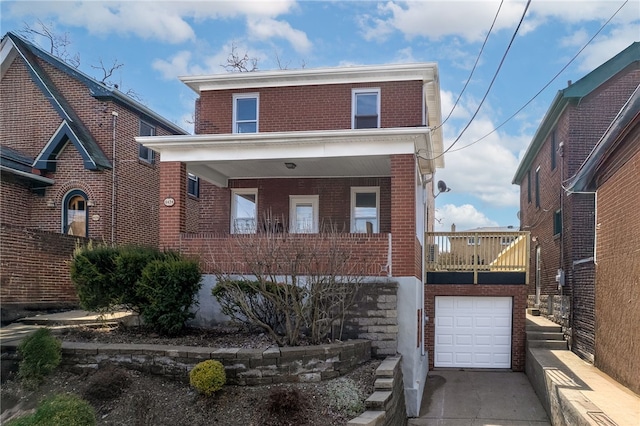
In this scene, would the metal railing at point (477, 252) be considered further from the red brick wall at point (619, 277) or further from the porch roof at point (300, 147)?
the red brick wall at point (619, 277)

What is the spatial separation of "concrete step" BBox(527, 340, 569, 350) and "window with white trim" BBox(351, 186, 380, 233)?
493 cm

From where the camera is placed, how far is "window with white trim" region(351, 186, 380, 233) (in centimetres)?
1277

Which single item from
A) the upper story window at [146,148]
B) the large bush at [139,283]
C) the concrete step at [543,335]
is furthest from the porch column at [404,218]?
the upper story window at [146,148]

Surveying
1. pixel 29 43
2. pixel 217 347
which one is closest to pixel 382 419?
pixel 217 347

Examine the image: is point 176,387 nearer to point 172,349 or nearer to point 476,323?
point 172,349

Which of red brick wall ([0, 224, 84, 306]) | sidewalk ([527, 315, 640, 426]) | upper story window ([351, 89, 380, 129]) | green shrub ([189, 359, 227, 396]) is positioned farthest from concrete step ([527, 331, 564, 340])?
red brick wall ([0, 224, 84, 306])

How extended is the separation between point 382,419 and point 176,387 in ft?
9.59

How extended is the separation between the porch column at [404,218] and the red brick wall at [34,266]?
7532 mm

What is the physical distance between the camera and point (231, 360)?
701 centimetres

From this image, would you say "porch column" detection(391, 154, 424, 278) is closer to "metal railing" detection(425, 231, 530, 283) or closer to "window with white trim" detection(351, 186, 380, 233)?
"window with white trim" detection(351, 186, 380, 233)

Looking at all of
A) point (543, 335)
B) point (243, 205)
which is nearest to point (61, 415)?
point (243, 205)

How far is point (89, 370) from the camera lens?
24.1 ft

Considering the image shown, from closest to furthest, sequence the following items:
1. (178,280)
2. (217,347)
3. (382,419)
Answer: (382,419) → (217,347) → (178,280)

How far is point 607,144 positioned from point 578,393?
4498 mm
